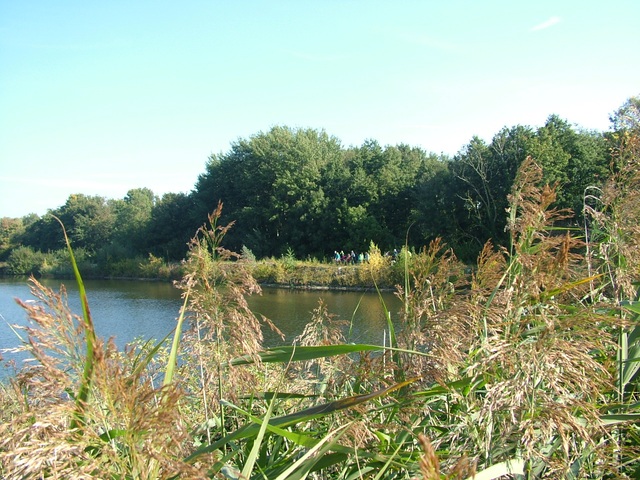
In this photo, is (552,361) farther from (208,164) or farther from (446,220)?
(208,164)

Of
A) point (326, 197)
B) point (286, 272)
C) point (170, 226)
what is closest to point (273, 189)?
point (326, 197)

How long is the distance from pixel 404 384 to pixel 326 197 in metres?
42.7

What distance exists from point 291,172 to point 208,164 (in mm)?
9846

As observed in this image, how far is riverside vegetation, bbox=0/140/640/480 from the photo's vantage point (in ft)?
3.66

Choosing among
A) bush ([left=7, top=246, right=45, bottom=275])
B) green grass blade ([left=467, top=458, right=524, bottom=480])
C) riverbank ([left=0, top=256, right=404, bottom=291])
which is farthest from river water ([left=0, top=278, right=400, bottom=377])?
bush ([left=7, top=246, right=45, bottom=275])

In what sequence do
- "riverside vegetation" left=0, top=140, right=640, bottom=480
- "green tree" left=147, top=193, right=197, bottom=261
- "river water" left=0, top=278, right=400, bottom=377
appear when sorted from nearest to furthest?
"riverside vegetation" left=0, top=140, right=640, bottom=480
"river water" left=0, top=278, right=400, bottom=377
"green tree" left=147, top=193, right=197, bottom=261

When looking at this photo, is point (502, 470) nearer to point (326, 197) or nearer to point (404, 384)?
point (404, 384)

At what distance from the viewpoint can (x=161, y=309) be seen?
22688 millimetres

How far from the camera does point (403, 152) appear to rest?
4769 cm

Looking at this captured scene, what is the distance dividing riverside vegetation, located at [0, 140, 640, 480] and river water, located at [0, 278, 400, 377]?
9.04 m

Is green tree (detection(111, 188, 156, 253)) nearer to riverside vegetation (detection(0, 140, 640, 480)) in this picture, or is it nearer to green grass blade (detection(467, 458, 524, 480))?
riverside vegetation (detection(0, 140, 640, 480))

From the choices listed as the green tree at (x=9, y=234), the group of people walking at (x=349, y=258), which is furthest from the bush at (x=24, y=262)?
the group of people walking at (x=349, y=258)

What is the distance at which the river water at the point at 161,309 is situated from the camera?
14.6m

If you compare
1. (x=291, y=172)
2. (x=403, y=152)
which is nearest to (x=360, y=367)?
(x=291, y=172)
